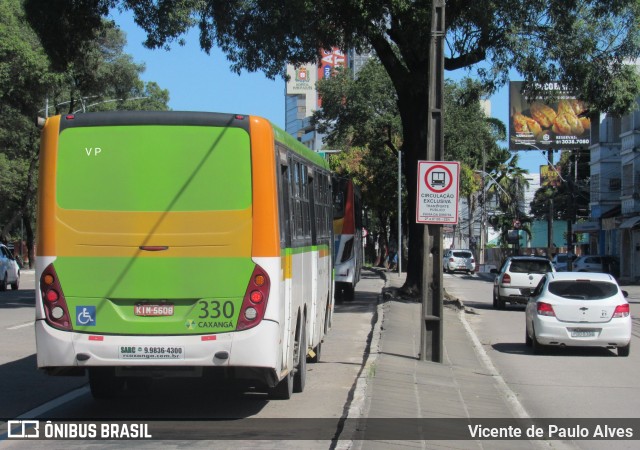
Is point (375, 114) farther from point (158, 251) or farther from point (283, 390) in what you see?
point (158, 251)

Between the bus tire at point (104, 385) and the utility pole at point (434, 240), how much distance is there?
17.2 ft

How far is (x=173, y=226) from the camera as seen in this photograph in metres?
8.36

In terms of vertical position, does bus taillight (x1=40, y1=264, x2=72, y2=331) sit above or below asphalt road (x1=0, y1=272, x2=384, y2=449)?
above

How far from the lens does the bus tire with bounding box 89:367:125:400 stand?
31.6 ft

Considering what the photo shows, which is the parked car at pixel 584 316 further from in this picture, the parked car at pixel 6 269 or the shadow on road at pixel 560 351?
the parked car at pixel 6 269

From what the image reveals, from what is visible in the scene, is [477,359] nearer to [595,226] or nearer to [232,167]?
[232,167]

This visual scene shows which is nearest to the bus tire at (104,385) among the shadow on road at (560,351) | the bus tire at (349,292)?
the shadow on road at (560,351)

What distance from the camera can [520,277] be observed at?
2728 centimetres

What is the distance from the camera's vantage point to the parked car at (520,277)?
2716 cm

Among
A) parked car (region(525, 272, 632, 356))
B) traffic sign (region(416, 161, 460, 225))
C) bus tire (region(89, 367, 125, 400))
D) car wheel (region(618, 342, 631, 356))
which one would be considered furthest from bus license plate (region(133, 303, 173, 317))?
car wheel (region(618, 342, 631, 356))

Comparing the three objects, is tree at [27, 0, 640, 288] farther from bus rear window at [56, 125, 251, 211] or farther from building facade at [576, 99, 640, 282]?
building facade at [576, 99, 640, 282]

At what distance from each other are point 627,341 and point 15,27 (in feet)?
109

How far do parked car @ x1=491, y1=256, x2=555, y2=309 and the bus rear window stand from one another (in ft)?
66.0

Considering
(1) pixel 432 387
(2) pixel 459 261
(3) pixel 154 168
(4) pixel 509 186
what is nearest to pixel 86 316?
(3) pixel 154 168
